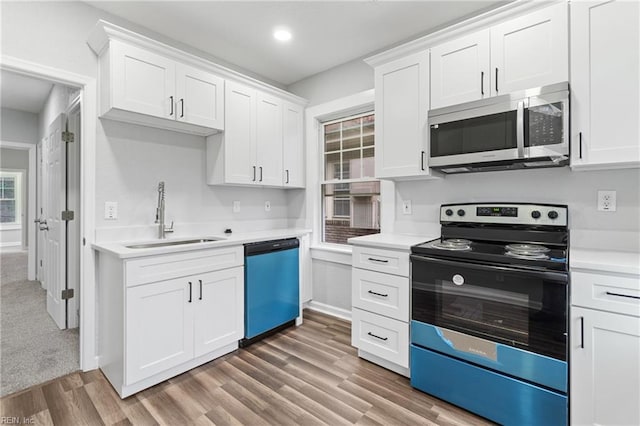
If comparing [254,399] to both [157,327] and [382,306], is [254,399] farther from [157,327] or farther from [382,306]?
[382,306]

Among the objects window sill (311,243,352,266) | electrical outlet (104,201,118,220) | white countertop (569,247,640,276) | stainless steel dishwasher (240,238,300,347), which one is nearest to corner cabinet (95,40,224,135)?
electrical outlet (104,201,118,220)

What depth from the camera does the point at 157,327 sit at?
2025mm

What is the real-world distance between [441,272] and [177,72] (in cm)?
248

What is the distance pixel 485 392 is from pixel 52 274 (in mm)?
4179

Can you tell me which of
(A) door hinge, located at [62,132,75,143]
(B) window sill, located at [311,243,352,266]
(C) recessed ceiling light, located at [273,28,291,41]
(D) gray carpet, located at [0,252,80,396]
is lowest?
(D) gray carpet, located at [0,252,80,396]

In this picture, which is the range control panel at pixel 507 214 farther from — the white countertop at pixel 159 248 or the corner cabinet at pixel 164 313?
the corner cabinet at pixel 164 313

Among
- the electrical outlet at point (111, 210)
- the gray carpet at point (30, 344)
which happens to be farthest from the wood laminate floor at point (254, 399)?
the electrical outlet at point (111, 210)

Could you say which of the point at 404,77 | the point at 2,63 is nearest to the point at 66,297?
the point at 2,63

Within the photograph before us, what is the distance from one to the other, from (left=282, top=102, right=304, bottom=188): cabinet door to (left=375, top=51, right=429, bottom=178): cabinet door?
1193 mm

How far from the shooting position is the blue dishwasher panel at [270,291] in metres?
2.61

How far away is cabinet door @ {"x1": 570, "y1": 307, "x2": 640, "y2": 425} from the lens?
138 cm

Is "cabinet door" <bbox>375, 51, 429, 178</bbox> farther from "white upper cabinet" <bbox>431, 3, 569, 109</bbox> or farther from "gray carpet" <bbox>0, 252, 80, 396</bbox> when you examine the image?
"gray carpet" <bbox>0, 252, 80, 396</bbox>

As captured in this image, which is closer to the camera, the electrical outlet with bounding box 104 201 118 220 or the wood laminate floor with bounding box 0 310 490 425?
the wood laminate floor with bounding box 0 310 490 425

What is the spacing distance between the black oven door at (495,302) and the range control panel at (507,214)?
0.58m
